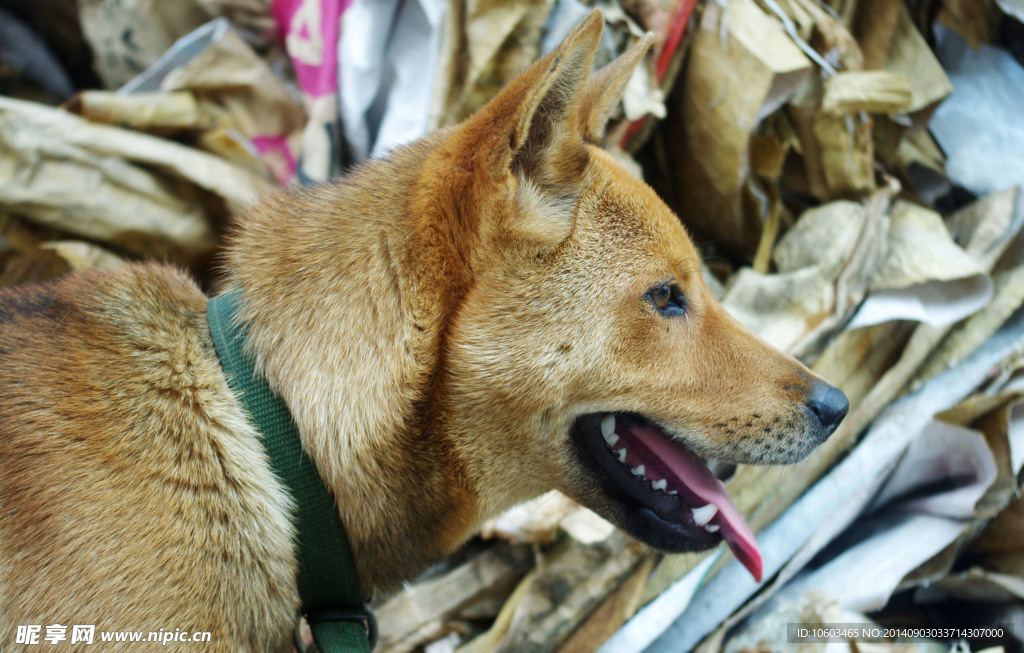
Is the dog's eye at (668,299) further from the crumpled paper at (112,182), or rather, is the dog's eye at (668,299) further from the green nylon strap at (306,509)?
the crumpled paper at (112,182)

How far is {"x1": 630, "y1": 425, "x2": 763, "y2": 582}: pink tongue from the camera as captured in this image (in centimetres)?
174

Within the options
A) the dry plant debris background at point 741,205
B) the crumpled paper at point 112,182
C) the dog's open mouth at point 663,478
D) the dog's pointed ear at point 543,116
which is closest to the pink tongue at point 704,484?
the dog's open mouth at point 663,478

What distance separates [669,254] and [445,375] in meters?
0.62

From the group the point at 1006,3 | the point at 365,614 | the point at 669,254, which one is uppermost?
the point at 1006,3

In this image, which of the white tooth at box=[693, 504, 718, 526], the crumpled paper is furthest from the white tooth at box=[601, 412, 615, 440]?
the crumpled paper

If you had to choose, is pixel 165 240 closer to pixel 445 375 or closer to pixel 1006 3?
pixel 445 375

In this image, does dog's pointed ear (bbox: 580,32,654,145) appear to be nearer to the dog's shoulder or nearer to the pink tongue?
the pink tongue

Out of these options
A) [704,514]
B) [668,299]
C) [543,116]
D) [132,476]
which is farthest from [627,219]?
[132,476]

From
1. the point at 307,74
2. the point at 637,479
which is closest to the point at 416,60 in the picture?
the point at 307,74

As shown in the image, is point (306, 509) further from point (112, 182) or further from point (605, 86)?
point (112, 182)

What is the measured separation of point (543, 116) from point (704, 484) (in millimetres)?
997

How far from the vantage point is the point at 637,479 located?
69.2 inches

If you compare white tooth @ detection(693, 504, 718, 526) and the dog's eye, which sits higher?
the dog's eye

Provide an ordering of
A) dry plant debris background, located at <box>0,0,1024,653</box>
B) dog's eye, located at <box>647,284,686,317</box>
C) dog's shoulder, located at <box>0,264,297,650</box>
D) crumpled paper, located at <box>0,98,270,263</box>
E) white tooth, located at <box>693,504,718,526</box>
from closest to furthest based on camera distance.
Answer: dog's shoulder, located at <box>0,264,297,650</box> → dog's eye, located at <box>647,284,686,317</box> → white tooth, located at <box>693,504,718,526</box> → dry plant debris background, located at <box>0,0,1024,653</box> → crumpled paper, located at <box>0,98,270,263</box>
